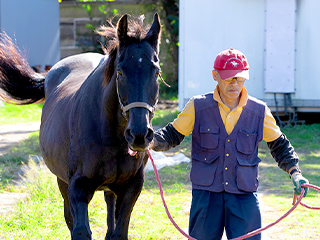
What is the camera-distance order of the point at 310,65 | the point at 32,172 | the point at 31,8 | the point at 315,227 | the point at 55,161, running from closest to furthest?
the point at 55,161
the point at 315,227
the point at 32,172
the point at 310,65
the point at 31,8

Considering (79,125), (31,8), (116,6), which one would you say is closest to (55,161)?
(79,125)

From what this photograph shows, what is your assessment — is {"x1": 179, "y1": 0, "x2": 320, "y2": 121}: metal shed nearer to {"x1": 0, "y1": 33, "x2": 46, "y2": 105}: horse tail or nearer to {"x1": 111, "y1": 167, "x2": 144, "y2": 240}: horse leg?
{"x1": 0, "y1": 33, "x2": 46, "y2": 105}: horse tail

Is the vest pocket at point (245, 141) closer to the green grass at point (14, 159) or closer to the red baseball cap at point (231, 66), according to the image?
the red baseball cap at point (231, 66)

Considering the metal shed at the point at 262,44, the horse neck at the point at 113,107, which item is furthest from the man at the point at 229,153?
the metal shed at the point at 262,44

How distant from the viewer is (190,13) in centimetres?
1005

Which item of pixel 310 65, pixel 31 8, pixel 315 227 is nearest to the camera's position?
pixel 315 227

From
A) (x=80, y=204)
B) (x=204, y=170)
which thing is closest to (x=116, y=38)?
(x=204, y=170)

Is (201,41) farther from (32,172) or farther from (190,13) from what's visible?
(32,172)

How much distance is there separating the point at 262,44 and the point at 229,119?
7.40 metres

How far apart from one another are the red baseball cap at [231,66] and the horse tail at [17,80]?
318 centimetres

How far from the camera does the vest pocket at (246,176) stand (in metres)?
2.92

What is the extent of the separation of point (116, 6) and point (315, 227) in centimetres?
1636

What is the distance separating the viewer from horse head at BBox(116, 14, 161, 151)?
2566 millimetres

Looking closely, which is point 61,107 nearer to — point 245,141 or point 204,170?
point 204,170
